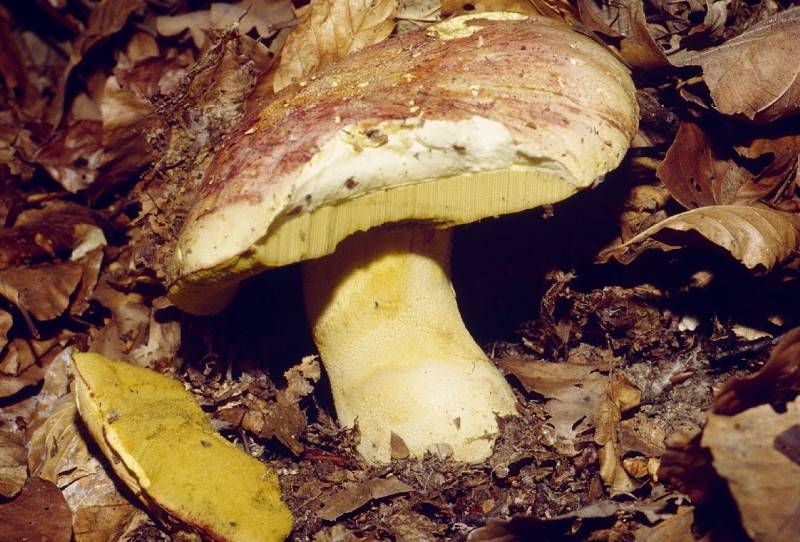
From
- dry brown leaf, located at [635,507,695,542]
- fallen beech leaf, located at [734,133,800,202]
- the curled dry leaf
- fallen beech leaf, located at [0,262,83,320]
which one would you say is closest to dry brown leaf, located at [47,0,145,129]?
the curled dry leaf

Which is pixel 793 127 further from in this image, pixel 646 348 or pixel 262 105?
pixel 262 105

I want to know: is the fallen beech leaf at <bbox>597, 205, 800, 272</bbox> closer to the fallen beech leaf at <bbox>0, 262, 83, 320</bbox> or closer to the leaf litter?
the leaf litter

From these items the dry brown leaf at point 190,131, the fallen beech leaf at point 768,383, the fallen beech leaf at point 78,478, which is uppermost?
the dry brown leaf at point 190,131

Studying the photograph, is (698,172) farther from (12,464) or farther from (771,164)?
(12,464)

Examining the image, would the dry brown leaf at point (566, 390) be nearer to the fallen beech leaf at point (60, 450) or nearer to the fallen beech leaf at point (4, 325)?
the fallen beech leaf at point (60, 450)

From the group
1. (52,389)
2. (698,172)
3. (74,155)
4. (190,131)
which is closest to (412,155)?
(698,172)

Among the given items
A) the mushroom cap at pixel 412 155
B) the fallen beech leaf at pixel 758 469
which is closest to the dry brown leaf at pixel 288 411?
the mushroom cap at pixel 412 155
